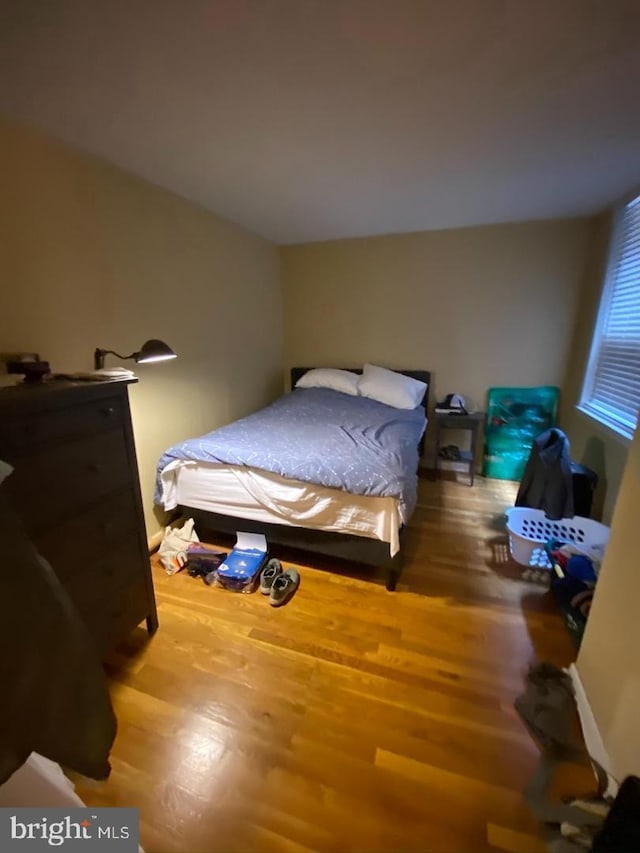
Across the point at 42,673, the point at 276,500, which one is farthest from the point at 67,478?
the point at 276,500

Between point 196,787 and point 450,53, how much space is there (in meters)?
2.44

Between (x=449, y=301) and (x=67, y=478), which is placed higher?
(x=449, y=301)

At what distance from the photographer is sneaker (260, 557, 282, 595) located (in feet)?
6.22

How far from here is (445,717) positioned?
1291mm

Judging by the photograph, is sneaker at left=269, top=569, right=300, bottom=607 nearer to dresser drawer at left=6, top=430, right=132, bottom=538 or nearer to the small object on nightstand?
dresser drawer at left=6, top=430, right=132, bottom=538

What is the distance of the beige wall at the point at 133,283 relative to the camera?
1497 mm

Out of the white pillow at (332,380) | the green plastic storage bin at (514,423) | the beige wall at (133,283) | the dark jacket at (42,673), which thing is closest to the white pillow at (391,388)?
the white pillow at (332,380)

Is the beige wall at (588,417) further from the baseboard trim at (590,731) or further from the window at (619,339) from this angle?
the baseboard trim at (590,731)

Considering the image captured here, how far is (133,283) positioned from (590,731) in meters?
2.83

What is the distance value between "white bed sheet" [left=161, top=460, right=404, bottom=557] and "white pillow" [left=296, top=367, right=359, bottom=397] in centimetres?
167

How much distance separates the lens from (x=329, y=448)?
6.73ft

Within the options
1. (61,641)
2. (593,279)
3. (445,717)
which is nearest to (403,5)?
(61,641)

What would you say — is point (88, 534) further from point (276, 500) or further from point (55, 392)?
point (276, 500)

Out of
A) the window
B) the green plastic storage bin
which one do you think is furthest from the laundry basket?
the green plastic storage bin
